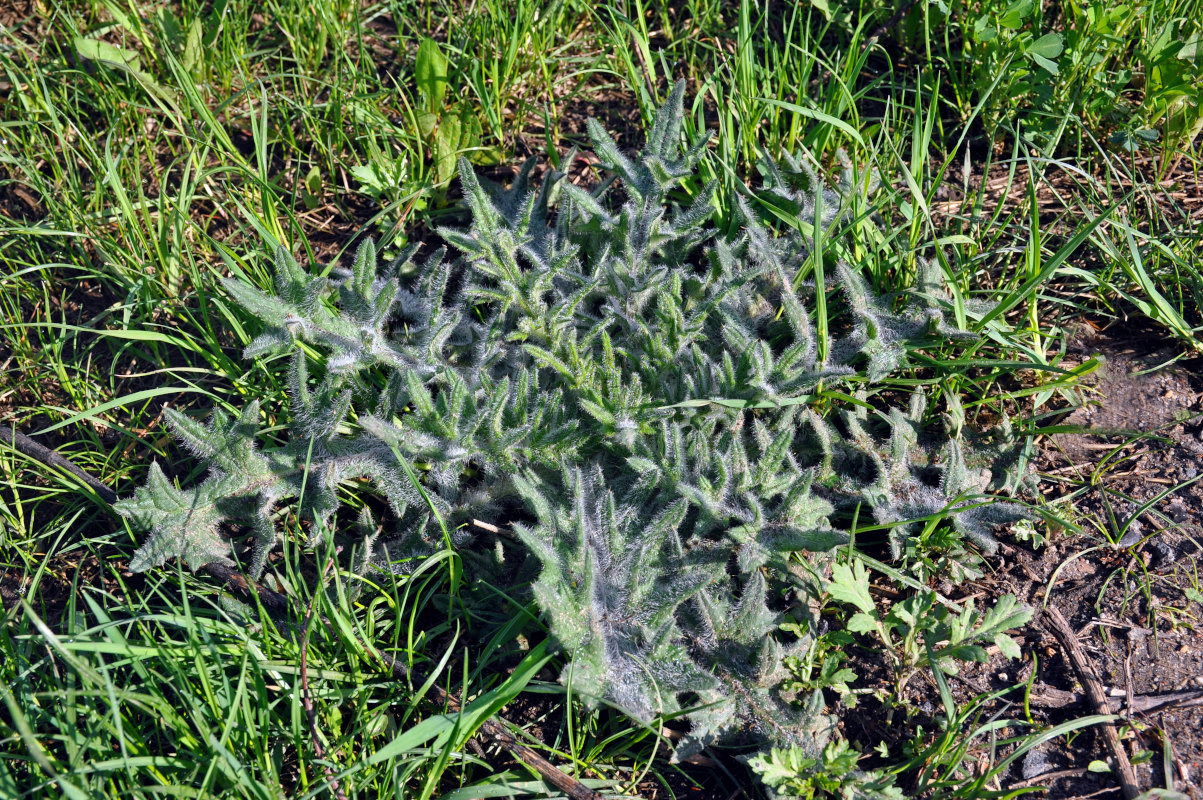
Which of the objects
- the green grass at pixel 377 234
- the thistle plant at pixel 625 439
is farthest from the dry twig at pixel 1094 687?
the thistle plant at pixel 625 439

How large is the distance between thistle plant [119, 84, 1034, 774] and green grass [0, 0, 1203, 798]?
6.3 inches

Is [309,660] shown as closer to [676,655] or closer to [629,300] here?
[676,655]

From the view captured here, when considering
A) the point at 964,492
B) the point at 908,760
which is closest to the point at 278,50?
the point at 964,492

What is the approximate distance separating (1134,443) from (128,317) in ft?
10.7

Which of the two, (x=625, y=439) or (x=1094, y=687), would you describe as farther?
(x=625, y=439)

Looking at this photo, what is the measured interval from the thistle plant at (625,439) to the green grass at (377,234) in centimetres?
16

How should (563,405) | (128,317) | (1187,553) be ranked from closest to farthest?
1. (1187,553)
2. (563,405)
3. (128,317)

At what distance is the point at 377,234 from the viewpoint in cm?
324

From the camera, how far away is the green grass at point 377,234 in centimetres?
219

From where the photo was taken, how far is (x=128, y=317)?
298 cm

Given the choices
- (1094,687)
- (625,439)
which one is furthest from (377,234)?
(1094,687)

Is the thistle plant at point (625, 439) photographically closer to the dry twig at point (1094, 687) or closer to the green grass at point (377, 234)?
the green grass at point (377, 234)

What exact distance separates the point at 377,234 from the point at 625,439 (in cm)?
139

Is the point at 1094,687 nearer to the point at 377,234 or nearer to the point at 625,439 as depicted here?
the point at 625,439
